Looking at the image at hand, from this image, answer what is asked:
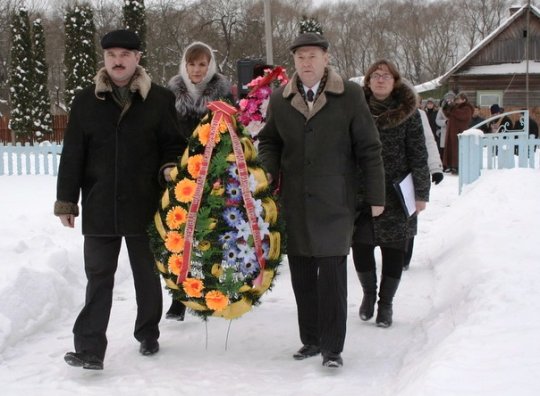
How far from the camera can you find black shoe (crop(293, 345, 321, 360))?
464 centimetres

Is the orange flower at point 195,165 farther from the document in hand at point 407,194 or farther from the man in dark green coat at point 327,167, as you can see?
the document in hand at point 407,194

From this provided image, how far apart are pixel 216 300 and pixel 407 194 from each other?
5.77ft

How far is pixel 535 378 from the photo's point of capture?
3246mm

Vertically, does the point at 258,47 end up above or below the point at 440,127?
above

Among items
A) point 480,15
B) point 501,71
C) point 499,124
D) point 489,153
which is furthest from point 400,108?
point 480,15

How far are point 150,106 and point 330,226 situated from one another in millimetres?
1337

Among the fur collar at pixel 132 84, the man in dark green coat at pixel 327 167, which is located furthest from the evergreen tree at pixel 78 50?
the man in dark green coat at pixel 327 167

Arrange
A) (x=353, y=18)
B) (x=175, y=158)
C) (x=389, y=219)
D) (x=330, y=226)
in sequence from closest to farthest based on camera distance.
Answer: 1. (x=330, y=226)
2. (x=175, y=158)
3. (x=389, y=219)
4. (x=353, y=18)

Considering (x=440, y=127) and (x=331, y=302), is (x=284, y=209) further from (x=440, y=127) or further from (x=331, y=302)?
(x=440, y=127)

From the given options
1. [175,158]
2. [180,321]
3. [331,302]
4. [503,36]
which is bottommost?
[180,321]

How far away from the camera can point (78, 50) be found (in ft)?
107

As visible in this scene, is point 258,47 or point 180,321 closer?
point 180,321

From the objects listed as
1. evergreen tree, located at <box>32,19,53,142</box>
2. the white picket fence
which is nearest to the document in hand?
the white picket fence

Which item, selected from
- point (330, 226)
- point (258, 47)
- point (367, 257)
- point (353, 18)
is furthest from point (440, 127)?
point (353, 18)
